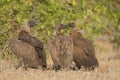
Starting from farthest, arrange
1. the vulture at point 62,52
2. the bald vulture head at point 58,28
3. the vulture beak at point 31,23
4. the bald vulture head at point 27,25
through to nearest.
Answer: the vulture beak at point 31,23, the bald vulture head at point 27,25, the bald vulture head at point 58,28, the vulture at point 62,52

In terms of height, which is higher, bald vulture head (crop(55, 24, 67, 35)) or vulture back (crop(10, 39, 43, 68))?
bald vulture head (crop(55, 24, 67, 35))

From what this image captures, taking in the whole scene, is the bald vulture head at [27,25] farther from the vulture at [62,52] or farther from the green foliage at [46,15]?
the vulture at [62,52]

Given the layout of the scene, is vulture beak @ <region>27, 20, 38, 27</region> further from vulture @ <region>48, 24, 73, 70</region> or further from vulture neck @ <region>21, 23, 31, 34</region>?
vulture @ <region>48, 24, 73, 70</region>

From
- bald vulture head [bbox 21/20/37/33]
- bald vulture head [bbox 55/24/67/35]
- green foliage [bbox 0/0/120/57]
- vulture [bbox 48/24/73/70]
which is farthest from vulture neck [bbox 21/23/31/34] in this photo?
vulture [bbox 48/24/73/70]

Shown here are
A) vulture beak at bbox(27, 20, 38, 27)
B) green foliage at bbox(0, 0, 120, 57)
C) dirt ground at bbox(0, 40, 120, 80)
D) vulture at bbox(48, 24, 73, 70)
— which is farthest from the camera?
green foliage at bbox(0, 0, 120, 57)

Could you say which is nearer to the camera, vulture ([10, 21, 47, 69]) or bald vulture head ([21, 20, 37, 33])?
vulture ([10, 21, 47, 69])

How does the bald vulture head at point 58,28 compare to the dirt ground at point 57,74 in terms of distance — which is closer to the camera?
the dirt ground at point 57,74

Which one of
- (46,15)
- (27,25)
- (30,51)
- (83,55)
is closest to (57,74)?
(30,51)

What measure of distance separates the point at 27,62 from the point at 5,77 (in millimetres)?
2019

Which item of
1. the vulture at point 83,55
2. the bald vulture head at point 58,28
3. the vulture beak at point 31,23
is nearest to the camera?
the vulture at point 83,55

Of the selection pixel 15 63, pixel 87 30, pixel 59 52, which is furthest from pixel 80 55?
pixel 87 30

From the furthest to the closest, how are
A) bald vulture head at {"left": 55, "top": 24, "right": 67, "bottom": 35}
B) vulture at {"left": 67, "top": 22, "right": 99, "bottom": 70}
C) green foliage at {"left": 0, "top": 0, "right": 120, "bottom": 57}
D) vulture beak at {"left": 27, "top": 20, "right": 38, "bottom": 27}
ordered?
green foliage at {"left": 0, "top": 0, "right": 120, "bottom": 57} < vulture beak at {"left": 27, "top": 20, "right": 38, "bottom": 27} < bald vulture head at {"left": 55, "top": 24, "right": 67, "bottom": 35} < vulture at {"left": 67, "top": 22, "right": 99, "bottom": 70}

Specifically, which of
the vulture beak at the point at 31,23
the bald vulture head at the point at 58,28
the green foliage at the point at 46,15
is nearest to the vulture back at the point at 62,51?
the bald vulture head at the point at 58,28

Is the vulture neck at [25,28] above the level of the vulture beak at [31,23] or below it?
above
